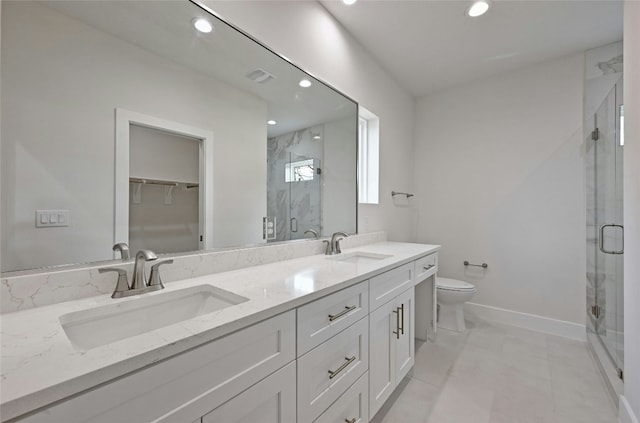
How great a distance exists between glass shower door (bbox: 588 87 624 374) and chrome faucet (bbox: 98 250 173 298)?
8.05ft

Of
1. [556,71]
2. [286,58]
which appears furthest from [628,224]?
[286,58]

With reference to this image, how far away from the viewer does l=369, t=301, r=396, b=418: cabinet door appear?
127cm

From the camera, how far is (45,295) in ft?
2.60

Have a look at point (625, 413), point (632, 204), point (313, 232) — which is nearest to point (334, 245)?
point (313, 232)

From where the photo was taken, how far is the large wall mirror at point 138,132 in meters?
0.80

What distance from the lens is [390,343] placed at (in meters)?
1.44

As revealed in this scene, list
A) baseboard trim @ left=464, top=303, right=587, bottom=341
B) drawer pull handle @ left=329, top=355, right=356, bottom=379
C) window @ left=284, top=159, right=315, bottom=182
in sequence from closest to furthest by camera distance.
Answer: drawer pull handle @ left=329, top=355, right=356, bottom=379 → window @ left=284, top=159, right=315, bottom=182 → baseboard trim @ left=464, top=303, right=587, bottom=341

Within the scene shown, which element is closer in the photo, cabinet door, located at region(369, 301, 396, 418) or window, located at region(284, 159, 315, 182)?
cabinet door, located at region(369, 301, 396, 418)

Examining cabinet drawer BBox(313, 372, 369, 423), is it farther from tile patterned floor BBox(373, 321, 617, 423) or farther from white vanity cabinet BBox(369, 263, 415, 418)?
tile patterned floor BBox(373, 321, 617, 423)

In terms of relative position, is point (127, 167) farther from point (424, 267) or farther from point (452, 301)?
point (452, 301)

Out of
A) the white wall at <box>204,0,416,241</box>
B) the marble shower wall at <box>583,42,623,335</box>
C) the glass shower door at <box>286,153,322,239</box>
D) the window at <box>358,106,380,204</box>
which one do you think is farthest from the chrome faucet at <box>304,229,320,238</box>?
the marble shower wall at <box>583,42,623,335</box>

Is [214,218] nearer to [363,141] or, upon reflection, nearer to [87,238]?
[87,238]

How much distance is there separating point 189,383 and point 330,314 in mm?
533

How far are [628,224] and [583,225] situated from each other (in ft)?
4.04
